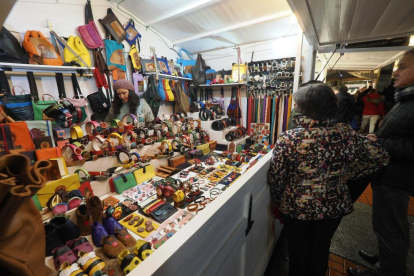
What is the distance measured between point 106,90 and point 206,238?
3250mm

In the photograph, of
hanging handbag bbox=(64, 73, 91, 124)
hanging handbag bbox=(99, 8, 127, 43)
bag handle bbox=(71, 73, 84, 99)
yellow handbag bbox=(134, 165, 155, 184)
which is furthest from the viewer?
A: hanging handbag bbox=(99, 8, 127, 43)

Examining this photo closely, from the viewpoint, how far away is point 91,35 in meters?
2.87

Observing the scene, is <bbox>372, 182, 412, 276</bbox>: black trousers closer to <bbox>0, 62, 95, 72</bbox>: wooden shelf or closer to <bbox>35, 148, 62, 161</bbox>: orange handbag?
<bbox>35, 148, 62, 161</bbox>: orange handbag

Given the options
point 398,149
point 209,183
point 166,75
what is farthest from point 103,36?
point 398,149

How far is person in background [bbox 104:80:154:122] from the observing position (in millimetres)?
2662

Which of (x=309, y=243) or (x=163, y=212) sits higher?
(x=163, y=212)

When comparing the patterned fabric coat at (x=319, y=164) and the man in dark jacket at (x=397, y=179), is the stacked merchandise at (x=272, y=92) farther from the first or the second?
the patterned fabric coat at (x=319, y=164)

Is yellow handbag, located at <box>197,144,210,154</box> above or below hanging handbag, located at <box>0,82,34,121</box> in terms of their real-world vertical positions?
below

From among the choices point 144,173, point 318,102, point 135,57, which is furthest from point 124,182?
point 135,57

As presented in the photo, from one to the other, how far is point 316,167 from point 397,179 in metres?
0.72

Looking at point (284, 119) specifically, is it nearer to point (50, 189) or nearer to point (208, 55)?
point (208, 55)

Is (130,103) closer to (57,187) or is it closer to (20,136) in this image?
(20,136)

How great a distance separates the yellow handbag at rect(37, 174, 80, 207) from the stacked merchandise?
127 inches

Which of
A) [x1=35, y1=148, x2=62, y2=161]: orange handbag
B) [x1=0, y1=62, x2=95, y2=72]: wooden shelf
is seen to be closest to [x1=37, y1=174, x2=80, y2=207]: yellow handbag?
[x1=35, y1=148, x2=62, y2=161]: orange handbag
